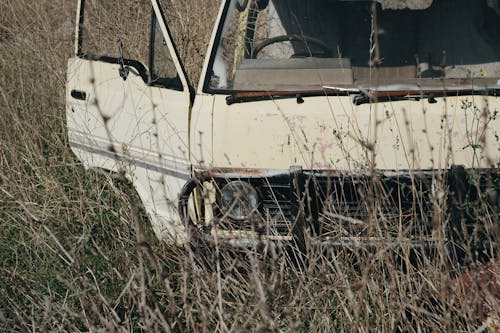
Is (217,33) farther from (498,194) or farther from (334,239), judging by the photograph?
(498,194)

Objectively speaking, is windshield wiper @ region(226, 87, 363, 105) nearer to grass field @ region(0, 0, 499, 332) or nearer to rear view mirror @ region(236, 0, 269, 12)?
rear view mirror @ region(236, 0, 269, 12)

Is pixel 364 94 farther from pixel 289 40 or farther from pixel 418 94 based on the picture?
pixel 289 40

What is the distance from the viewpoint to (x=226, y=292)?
3.21 m

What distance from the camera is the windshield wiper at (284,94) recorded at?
12.4 ft

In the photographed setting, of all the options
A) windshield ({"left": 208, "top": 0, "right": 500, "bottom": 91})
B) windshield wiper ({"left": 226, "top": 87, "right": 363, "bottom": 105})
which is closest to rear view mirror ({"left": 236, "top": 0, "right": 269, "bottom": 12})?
windshield ({"left": 208, "top": 0, "right": 500, "bottom": 91})

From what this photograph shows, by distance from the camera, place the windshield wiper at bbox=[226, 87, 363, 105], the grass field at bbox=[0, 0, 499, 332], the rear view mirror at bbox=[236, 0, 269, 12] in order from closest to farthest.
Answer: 1. the grass field at bbox=[0, 0, 499, 332]
2. the windshield wiper at bbox=[226, 87, 363, 105]
3. the rear view mirror at bbox=[236, 0, 269, 12]

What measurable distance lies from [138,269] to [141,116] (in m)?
1.32

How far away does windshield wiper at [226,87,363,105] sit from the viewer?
3787 mm

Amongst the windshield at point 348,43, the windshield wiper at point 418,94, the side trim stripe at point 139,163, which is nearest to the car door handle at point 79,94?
the side trim stripe at point 139,163

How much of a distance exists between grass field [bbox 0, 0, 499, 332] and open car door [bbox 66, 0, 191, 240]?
0.52 ft

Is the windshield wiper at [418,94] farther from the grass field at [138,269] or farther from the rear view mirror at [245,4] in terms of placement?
the rear view mirror at [245,4]

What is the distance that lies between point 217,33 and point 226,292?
4.86ft

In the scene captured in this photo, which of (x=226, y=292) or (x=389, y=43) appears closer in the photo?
(x=226, y=292)

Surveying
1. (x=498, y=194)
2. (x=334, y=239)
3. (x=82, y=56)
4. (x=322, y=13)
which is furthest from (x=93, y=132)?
(x=498, y=194)
